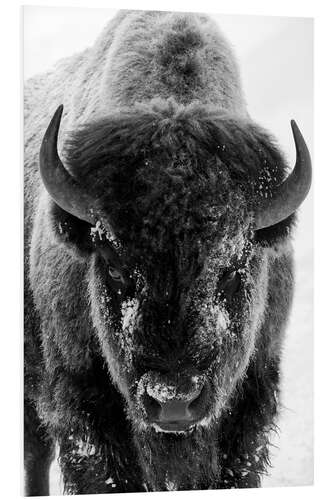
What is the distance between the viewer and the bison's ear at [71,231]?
3748 mm

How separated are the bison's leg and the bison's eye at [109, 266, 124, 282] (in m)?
1.31

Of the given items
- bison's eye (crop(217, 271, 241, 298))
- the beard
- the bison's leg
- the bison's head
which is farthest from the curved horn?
the bison's leg

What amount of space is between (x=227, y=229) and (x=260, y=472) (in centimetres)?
148

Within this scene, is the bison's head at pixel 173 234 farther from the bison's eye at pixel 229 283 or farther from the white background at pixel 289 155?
the white background at pixel 289 155

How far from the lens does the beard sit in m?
3.82

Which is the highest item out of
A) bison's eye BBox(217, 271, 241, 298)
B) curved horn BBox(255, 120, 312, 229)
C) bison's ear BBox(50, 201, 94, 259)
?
curved horn BBox(255, 120, 312, 229)

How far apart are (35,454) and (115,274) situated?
2029 mm

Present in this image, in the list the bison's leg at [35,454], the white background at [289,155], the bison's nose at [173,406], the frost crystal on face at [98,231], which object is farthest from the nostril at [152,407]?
the bison's leg at [35,454]

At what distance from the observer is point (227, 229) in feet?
11.7

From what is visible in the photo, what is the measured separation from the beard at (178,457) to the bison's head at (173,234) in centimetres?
12

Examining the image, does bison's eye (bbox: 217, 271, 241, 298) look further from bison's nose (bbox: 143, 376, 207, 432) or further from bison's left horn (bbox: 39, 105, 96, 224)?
bison's left horn (bbox: 39, 105, 96, 224)

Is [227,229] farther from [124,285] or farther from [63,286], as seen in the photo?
[63,286]
